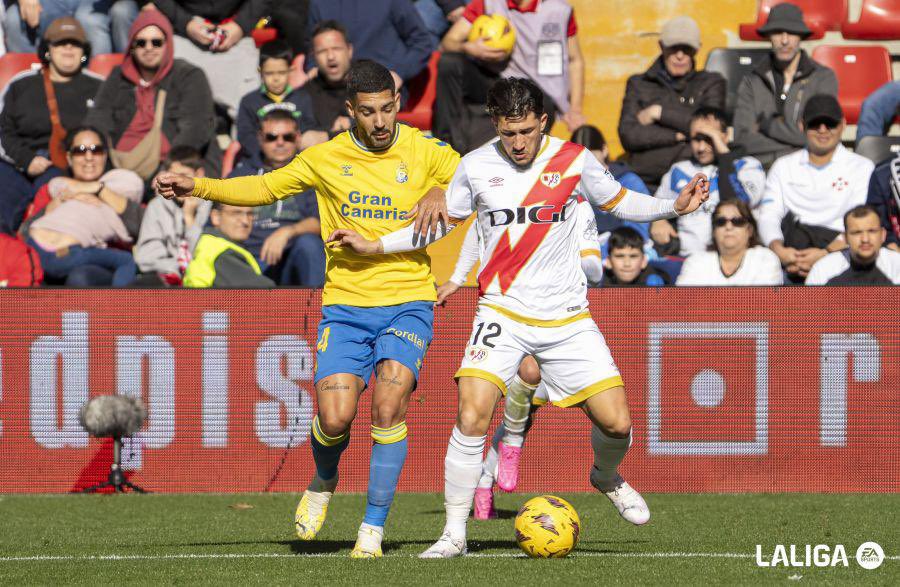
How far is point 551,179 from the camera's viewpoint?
749 cm

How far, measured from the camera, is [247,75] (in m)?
14.5

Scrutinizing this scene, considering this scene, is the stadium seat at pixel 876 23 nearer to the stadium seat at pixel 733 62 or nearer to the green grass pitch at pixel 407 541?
the stadium seat at pixel 733 62

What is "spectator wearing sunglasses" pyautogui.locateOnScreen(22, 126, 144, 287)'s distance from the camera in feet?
40.2

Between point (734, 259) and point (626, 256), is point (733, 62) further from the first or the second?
point (626, 256)

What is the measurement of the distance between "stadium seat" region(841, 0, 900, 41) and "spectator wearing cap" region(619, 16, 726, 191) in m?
2.77

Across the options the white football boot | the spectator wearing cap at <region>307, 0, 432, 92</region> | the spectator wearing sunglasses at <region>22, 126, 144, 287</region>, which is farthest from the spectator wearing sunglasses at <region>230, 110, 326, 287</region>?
the white football boot

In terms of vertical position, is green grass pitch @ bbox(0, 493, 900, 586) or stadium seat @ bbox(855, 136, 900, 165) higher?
stadium seat @ bbox(855, 136, 900, 165)

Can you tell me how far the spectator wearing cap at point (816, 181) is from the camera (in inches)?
499

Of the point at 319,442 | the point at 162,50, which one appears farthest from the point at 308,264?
the point at 319,442

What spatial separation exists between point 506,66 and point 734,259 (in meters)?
3.45

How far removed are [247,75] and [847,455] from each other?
7159 millimetres

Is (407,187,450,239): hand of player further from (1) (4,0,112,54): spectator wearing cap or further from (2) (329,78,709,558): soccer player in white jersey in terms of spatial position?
(1) (4,0,112,54): spectator wearing cap

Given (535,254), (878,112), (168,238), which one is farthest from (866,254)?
(168,238)

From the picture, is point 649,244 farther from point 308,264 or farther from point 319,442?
point 319,442
